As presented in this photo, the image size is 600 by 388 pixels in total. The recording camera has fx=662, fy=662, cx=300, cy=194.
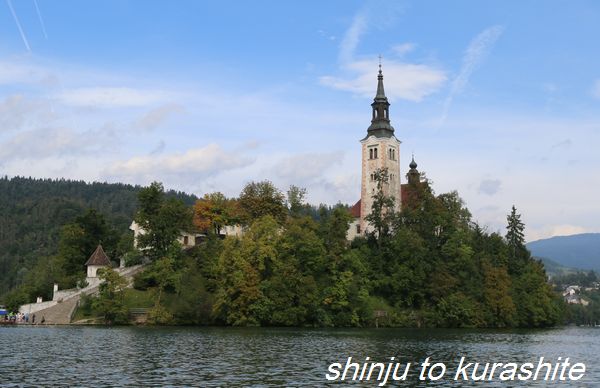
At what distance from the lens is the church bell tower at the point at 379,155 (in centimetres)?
11431

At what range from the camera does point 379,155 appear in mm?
114750

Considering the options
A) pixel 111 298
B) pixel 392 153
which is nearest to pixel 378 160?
pixel 392 153

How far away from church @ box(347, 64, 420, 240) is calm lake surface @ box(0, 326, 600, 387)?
178 feet

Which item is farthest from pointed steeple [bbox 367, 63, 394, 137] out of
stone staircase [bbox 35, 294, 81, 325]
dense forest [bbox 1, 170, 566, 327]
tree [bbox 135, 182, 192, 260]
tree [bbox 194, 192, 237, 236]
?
stone staircase [bbox 35, 294, 81, 325]

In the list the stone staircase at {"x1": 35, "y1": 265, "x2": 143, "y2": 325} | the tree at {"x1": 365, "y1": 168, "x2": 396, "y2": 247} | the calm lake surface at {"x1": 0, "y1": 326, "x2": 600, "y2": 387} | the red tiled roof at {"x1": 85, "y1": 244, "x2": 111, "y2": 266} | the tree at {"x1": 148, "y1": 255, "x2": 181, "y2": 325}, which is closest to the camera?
the calm lake surface at {"x1": 0, "y1": 326, "x2": 600, "y2": 387}

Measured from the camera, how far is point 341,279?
285ft

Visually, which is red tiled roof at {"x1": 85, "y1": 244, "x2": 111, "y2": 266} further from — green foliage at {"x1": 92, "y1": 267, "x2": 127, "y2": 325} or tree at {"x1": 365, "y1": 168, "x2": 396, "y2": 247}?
tree at {"x1": 365, "y1": 168, "x2": 396, "y2": 247}

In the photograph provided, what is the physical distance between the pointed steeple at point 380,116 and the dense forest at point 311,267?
415 inches

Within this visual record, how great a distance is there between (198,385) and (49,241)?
601 feet

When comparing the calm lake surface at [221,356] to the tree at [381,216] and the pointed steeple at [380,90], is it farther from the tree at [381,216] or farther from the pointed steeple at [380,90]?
the pointed steeple at [380,90]

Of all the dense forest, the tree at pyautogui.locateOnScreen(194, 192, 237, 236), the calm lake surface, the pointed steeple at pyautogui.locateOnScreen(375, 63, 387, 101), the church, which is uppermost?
the pointed steeple at pyautogui.locateOnScreen(375, 63, 387, 101)

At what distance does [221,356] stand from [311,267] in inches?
1842

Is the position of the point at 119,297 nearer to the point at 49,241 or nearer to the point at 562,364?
the point at 562,364

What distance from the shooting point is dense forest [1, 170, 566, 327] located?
82.4 metres
